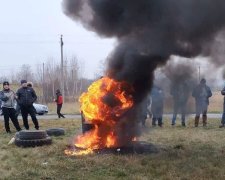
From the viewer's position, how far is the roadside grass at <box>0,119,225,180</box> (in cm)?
771

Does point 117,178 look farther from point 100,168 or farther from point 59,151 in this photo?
point 59,151

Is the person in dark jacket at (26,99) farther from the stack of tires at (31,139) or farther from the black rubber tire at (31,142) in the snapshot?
the black rubber tire at (31,142)

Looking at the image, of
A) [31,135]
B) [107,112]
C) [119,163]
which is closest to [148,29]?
[107,112]

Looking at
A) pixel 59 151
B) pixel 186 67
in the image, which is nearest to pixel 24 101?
pixel 59 151

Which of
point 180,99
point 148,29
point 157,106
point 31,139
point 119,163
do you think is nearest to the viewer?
point 119,163

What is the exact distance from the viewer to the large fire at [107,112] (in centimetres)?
1041

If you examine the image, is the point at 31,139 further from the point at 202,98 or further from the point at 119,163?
the point at 202,98

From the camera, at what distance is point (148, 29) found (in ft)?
32.0

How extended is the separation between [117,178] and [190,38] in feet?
13.2

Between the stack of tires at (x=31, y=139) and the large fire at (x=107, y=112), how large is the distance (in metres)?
1.38

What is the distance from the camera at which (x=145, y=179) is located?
7320 millimetres

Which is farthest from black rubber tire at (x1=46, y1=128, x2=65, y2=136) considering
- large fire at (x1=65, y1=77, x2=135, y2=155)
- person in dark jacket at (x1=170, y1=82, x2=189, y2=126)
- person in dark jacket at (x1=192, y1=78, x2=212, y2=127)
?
person in dark jacket at (x1=192, y1=78, x2=212, y2=127)

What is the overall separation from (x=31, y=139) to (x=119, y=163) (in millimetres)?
3839

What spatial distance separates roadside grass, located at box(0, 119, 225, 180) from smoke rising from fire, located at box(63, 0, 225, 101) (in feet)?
6.78
